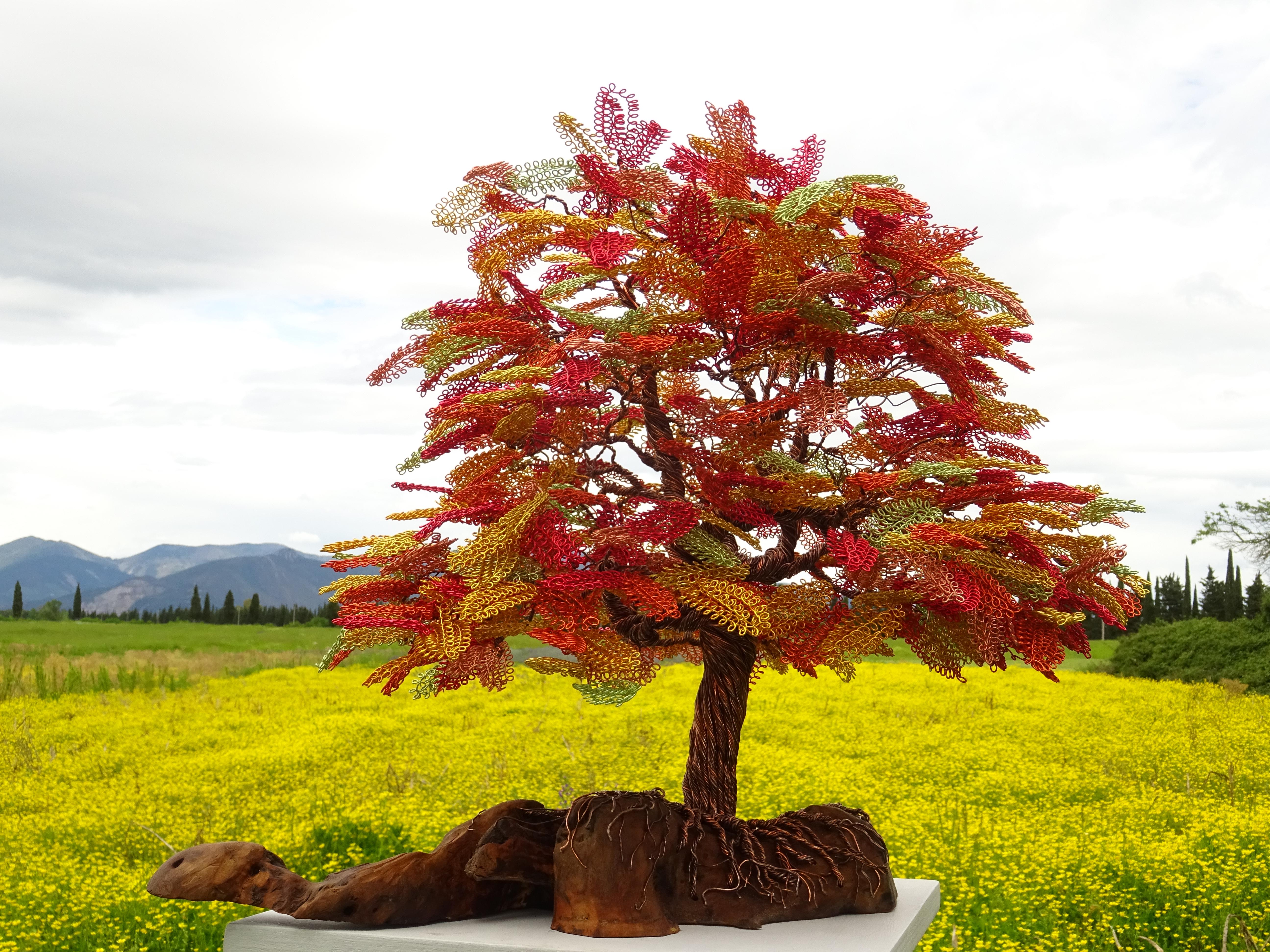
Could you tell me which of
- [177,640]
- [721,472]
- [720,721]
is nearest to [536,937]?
[720,721]

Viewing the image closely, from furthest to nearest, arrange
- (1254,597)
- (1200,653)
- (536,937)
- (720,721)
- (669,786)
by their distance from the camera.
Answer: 1. (1254,597)
2. (1200,653)
3. (669,786)
4. (720,721)
5. (536,937)

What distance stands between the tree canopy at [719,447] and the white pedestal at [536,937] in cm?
80

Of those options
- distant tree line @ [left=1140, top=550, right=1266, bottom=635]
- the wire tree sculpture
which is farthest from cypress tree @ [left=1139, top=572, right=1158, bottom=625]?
the wire tree sculpture

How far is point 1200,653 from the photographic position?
15344 millimetres

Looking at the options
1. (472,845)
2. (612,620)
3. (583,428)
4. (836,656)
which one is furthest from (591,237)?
(472,845)

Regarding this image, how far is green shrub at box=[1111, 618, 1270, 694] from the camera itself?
47.3ft

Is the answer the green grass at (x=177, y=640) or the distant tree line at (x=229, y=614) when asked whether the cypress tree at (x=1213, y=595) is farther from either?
the distant tree line at (x=229, y=614)

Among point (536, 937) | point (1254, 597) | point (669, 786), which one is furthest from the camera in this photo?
point (1254, 597)

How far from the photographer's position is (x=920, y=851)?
608 cm

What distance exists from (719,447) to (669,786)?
4939 mm

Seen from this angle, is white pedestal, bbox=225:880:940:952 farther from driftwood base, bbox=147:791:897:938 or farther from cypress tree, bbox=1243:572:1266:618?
cypress tree, bbox=1243:572:1266:618

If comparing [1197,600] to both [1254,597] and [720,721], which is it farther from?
[720,721]

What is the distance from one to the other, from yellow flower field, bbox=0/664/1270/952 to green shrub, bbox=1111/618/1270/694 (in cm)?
184

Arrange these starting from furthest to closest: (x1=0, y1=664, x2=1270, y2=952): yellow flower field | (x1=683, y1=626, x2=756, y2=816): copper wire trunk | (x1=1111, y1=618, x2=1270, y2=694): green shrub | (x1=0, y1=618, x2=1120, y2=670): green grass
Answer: (x1=0, y1=618, x2=1120, y2=670): green grass < (x1=1111, y1=618, x2=1270, y2=694): green shrub < (x1=0, y1=664, x2=1270, y2=952): yellow flower field < (x1=683, y1=626, x2=756, y2=816): copper wire trunk
